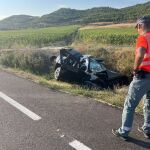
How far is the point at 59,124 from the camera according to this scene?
6754 mm

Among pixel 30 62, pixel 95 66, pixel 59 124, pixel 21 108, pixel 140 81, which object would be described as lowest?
pixel 30 62

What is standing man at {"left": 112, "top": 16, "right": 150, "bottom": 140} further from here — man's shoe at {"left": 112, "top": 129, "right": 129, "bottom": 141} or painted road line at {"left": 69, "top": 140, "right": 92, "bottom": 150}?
painted road line at {"left": 69, "top": 140, "right": 92, "bottom": 150}

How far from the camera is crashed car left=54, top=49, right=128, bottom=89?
1434 centimetres

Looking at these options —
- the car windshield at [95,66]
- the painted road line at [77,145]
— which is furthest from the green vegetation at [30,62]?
the painted road line at [77,145]

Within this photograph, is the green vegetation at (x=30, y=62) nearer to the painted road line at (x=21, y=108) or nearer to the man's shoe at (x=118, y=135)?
the painted road line at (x=21, y=108)

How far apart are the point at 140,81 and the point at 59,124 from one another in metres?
1.96

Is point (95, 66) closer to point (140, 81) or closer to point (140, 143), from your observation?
point (140, 81)

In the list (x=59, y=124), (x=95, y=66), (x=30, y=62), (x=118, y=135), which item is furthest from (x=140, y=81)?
(x=30, y=62)

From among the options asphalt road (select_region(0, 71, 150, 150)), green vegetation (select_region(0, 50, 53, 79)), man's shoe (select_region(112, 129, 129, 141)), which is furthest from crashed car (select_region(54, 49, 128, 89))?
man's shoe (select_region(112, 129, 129, 141))

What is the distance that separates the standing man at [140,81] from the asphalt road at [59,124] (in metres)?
0.20

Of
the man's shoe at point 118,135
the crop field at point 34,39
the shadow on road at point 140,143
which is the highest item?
the man's shoe at point 118,135

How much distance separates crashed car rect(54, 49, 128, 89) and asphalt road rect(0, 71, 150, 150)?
4.58 m

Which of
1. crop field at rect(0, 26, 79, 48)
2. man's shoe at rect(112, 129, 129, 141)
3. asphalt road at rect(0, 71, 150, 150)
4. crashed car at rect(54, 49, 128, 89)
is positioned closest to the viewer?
asphalt road at rect(0, 71, 150, 150)

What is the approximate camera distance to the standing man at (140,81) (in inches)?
215
